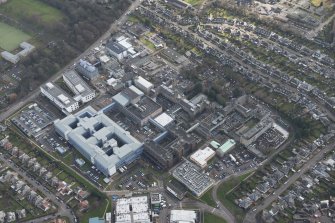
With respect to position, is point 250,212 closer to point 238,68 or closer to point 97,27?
point 238,68

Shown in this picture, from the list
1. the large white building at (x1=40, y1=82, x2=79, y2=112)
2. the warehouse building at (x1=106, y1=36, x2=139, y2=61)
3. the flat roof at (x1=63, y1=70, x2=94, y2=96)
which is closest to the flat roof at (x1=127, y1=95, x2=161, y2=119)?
the flat roof at (x1=63, y1=70, x2=94, y2=96)

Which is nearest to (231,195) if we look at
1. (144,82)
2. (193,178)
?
(193,178)

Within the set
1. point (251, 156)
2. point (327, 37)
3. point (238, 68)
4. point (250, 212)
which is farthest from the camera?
point (327, 37)

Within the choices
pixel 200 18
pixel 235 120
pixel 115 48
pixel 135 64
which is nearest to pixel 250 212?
pixel 235 120

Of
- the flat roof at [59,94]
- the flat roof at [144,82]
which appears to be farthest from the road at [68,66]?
the flat roof at [144,82]

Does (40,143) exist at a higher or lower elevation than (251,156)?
lower
